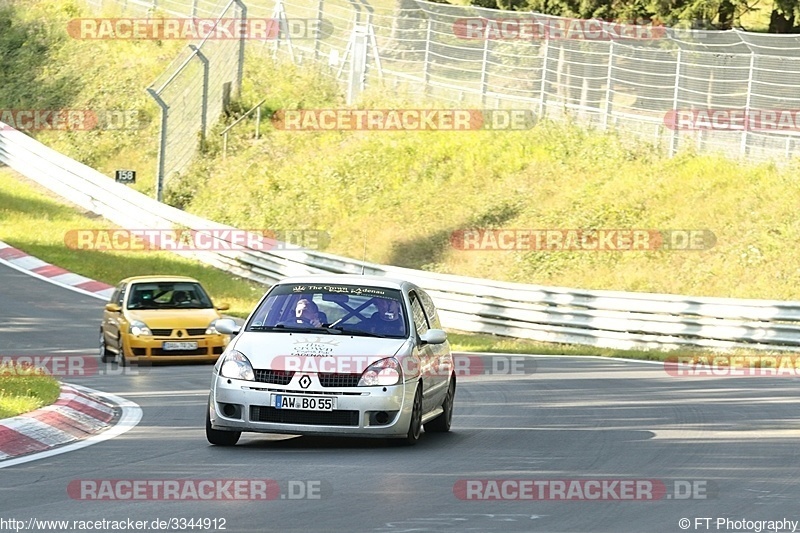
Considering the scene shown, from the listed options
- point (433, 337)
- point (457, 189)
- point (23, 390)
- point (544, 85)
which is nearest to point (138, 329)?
point (23, 390)

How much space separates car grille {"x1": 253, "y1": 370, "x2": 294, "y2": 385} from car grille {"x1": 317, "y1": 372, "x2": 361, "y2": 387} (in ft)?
0.83

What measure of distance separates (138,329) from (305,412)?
10059mm

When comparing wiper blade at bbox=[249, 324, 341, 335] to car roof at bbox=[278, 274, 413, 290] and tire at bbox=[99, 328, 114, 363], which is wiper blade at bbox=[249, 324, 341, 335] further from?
tire at bbox=[99, 328, 114, 363]

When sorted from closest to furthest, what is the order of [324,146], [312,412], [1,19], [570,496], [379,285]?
[570,496] < [312,412] < [379,285] < [324,146] < [1,19]

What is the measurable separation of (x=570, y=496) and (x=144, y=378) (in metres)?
10.7

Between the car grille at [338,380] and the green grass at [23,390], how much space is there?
2744mm

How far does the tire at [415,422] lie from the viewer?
12.1 m

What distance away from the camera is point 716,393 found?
59.1 feet

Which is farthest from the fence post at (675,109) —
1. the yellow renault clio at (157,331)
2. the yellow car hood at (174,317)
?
the yellow car hood at (174,317)

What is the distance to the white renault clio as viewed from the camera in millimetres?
11711

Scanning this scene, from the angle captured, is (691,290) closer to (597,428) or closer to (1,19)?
(597,428)

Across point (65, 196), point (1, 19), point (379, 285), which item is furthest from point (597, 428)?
point (1, 19)

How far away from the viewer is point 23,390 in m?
14.2

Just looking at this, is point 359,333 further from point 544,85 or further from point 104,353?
point 544,85
